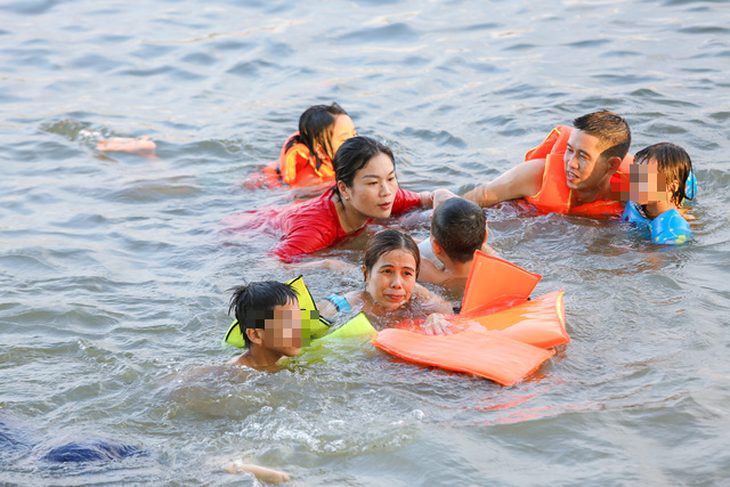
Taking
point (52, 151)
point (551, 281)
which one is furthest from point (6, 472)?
point (52, 151)

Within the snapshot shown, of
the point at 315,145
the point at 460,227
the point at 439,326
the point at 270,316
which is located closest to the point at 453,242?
the point at 460,227

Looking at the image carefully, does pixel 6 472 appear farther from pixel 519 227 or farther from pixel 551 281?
pixel 519 227

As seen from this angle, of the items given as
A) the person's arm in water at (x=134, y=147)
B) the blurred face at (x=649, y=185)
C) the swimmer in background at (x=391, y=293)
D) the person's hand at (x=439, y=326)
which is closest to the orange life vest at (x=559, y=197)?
the blurred face at (x=649, y=185)

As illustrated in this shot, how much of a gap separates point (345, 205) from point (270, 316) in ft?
6.32

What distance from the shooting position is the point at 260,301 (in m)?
3.78

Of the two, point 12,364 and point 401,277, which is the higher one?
point 401,277

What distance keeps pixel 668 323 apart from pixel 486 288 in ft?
3.23

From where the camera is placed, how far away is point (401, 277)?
4250 millimetres

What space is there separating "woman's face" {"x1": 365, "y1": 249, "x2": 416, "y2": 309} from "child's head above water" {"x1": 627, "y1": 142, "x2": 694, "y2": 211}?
2.08 meters

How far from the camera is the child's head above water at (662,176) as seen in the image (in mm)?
5391

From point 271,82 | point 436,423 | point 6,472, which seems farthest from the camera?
point 271,82

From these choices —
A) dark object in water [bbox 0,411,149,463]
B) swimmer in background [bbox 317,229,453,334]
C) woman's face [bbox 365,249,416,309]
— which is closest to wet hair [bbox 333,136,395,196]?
swimmer in background [bbox 317,229,453,334]

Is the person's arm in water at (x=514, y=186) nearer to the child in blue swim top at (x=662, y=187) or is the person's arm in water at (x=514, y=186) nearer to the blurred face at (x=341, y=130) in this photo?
the child in blue swim top at (x=662, y=187)

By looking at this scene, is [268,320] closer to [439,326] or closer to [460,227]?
[439,326]
